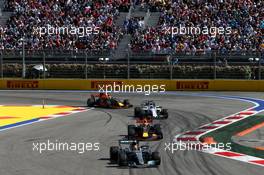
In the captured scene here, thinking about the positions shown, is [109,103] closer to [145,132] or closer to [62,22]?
[145,132]

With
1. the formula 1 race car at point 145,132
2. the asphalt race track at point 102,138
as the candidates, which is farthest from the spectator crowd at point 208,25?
the formula 1 race car at point 145,132

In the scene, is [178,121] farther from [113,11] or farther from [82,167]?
[113,11]

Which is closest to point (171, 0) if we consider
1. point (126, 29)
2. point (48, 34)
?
point (126, 29)

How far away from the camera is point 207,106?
24453 millimetres

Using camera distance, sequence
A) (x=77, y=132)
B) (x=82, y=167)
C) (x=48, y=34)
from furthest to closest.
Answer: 1. (x=48, y=34)
2. (x=77, y=132)
3. (x=82, y=167)

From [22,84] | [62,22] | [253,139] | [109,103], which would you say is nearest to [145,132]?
[253,139]

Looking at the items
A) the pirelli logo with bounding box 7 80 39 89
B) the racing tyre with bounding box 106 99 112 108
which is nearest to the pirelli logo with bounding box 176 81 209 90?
the pirelli logo with bounding box 7 80 39 89

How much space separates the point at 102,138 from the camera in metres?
15.9

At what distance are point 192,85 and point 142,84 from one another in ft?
8.63

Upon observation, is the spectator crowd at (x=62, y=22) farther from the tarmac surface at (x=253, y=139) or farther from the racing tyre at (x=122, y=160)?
the racing tyre at (x=122, y=160)

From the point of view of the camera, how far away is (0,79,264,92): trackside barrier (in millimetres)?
31828

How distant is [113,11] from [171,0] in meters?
4.30

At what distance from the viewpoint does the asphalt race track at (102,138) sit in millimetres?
11461

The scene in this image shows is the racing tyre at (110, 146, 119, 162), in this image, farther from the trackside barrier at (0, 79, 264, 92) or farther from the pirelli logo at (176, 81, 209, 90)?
the pirelli logo at (176, 81, 209, 90)
